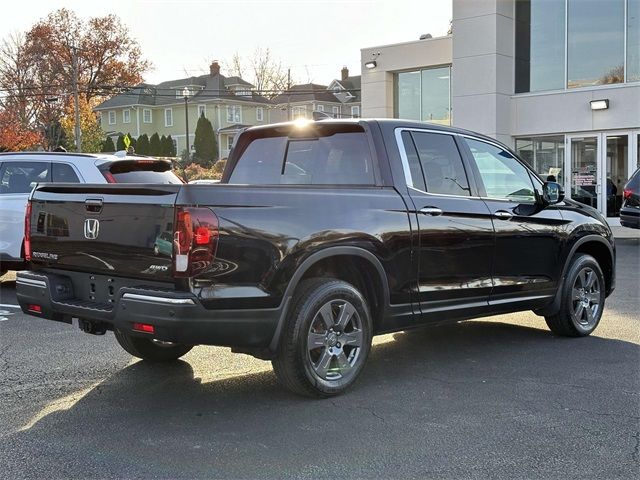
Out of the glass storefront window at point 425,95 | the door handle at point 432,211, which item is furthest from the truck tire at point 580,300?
the glass storefront window at point 425,95

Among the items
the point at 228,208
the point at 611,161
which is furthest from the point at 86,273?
the point at 611,161

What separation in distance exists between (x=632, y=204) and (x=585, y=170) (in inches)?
198

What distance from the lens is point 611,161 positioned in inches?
725

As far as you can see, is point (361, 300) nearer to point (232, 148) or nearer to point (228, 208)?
point (228, 208)

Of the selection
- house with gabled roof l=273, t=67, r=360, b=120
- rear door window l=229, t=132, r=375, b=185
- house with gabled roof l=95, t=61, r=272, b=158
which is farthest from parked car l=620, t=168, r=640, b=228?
house with gabled roof l=95, t=61, r=272, b=158

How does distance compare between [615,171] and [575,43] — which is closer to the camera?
[615,171]

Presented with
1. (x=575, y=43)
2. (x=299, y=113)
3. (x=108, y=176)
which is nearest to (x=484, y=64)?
(x=575, y=43)

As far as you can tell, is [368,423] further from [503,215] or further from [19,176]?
[19,176]

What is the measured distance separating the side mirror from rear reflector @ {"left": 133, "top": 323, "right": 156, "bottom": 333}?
385 centimetres

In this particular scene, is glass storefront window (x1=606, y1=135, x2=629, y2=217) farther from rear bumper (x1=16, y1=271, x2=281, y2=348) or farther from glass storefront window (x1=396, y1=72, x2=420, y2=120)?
rear bumper (x1=16, y1=271, x2=281, y2=348)

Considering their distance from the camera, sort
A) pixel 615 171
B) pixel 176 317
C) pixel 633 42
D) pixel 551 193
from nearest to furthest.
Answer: pixel 176 317
pixel 551 193
pixel 633 42
pixel 615 171

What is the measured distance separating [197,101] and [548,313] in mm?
65265

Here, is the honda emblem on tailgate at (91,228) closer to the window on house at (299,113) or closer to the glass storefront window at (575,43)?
the window on house at (299,113)

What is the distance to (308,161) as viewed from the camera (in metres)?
5.52
